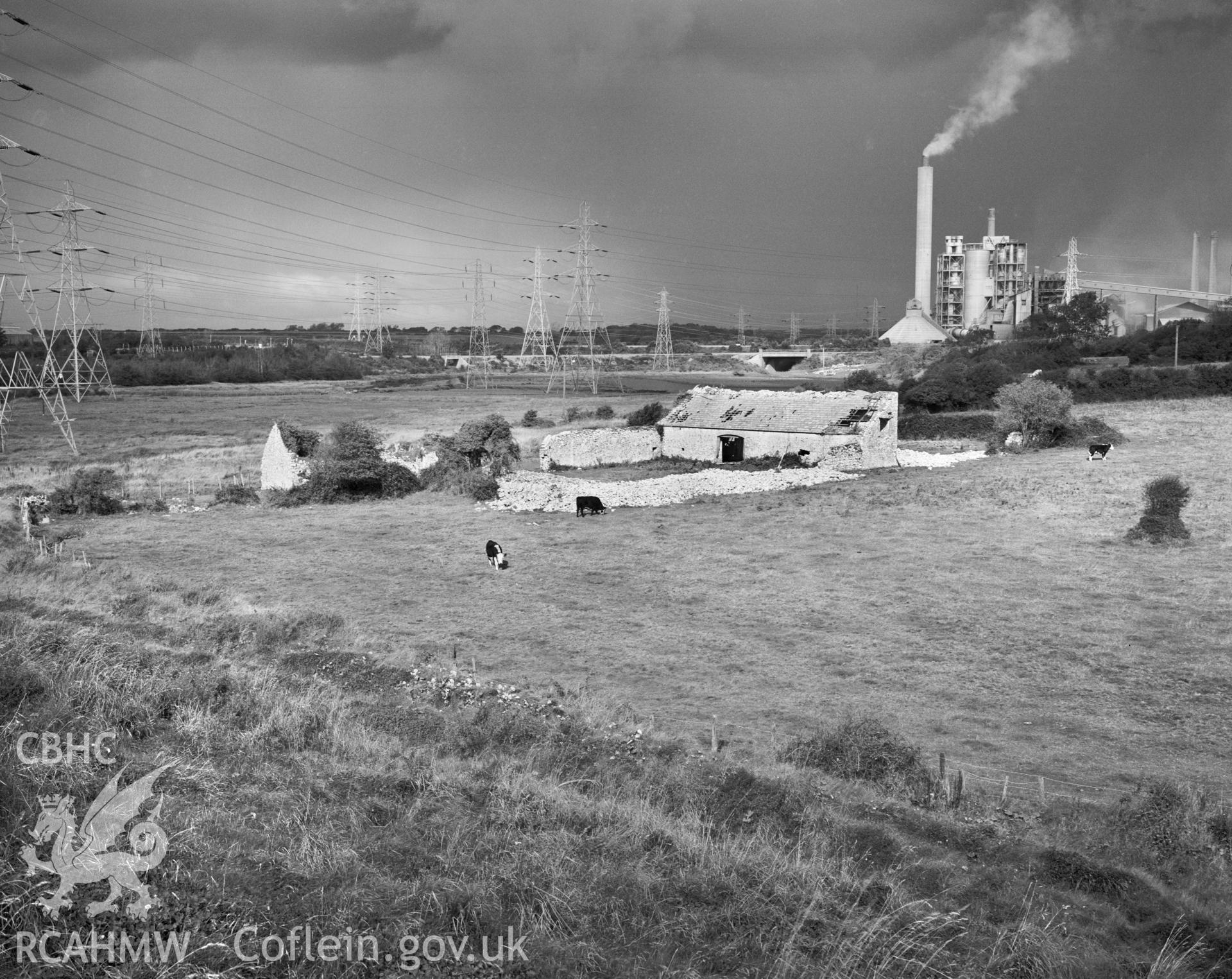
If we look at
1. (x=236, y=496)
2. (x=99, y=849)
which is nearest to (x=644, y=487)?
(x=236, y=496)

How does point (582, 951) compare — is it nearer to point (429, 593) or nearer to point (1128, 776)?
point (1128, 776)

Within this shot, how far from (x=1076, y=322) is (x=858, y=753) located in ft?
252

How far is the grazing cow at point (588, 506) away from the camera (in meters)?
26.9

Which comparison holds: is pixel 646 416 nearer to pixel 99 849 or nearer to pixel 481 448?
pixel 481 448

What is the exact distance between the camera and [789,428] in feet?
120

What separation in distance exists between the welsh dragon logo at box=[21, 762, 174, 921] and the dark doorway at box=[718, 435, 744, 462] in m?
32.4

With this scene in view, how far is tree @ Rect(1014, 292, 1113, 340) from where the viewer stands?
75.7 meters

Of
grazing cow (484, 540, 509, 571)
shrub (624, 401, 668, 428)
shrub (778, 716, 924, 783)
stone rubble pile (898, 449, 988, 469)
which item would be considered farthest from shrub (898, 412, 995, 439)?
shrub (778, 716, 924, 783)

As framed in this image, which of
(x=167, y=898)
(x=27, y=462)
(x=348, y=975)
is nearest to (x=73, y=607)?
(x=167, y=898)

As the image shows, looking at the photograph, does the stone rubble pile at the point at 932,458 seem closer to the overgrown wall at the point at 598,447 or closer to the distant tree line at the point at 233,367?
the overgrown wall at the point at 598,447

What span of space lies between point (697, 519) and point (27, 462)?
2546cm

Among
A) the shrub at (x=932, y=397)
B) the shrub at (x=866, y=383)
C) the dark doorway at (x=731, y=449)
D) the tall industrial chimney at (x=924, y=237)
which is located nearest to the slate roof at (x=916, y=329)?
the tall industrial chimney at (x=924, y=237)

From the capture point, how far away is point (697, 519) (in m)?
25.9

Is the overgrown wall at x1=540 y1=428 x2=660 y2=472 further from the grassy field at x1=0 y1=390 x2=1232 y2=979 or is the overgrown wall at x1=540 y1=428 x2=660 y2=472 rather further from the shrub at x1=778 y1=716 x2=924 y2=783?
the shrub at x1=778 y1=716 x2=924 y2=783
